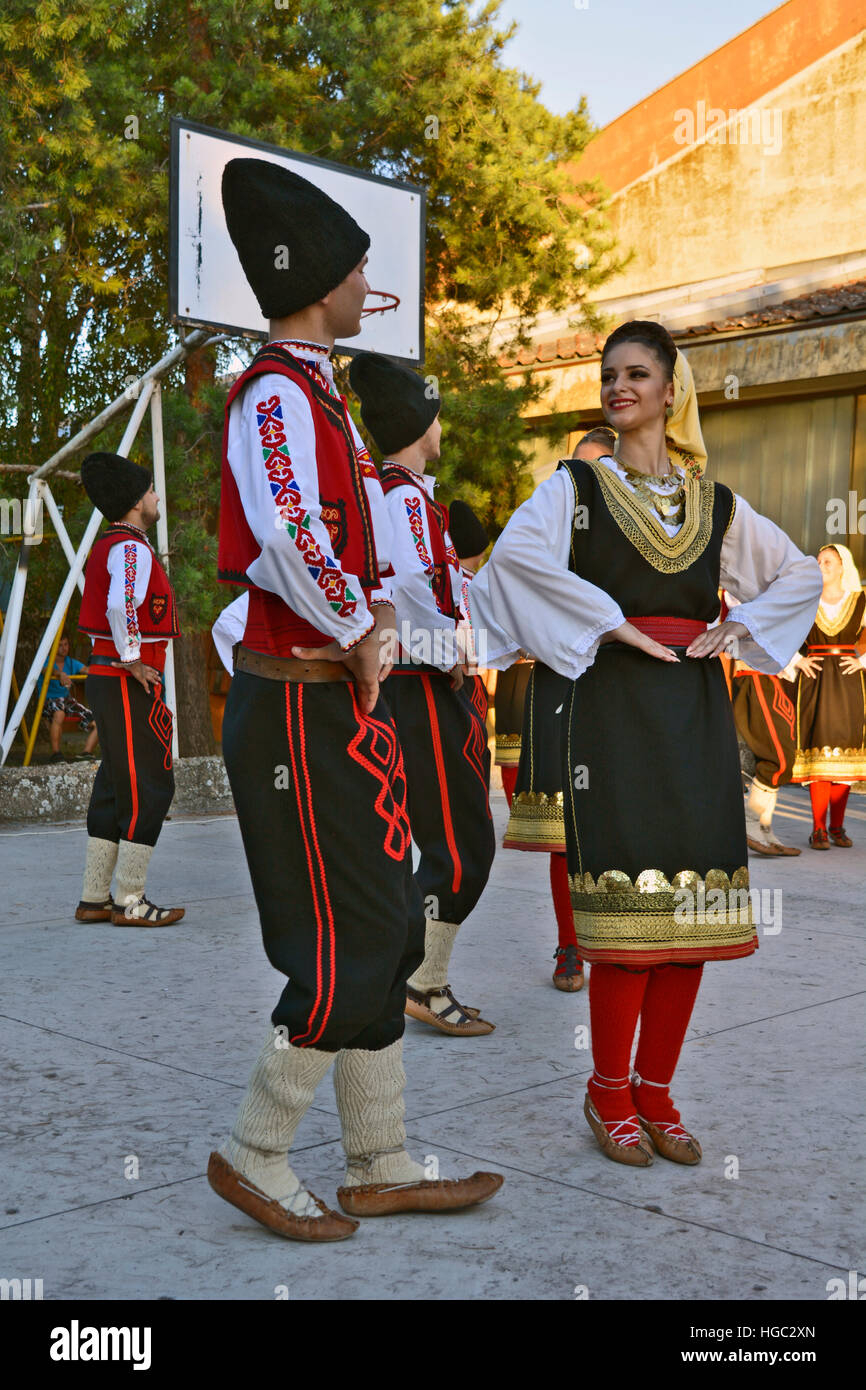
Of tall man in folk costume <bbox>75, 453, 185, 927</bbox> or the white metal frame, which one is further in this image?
the white metal frame

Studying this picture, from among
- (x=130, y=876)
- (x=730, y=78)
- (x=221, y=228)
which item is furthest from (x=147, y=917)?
(x=730, y=78)

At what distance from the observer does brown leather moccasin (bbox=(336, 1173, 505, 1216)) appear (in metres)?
2.67

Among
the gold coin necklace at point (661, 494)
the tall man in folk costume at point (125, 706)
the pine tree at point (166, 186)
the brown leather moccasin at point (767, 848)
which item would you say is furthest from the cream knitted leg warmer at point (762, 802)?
the gold coin necklace at point (661, 494)

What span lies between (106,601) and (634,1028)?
133 inches

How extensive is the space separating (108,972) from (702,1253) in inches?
109

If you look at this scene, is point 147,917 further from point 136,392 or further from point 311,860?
point 136,392

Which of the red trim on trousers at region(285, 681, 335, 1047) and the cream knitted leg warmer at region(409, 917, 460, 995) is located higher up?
the red trim on trousers at region(285, 681, 335, 1047)

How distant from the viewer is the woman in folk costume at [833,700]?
793cm

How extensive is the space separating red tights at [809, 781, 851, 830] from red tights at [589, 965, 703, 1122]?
521cm

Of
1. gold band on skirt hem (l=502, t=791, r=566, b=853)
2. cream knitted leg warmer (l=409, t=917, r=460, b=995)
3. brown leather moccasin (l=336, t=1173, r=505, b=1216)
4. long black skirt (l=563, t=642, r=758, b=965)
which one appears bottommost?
brown leather moccasin (l=336, t=1173, r=505, b=1216)

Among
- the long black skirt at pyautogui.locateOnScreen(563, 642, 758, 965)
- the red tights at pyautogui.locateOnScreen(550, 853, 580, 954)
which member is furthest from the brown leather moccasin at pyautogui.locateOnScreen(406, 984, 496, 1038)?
the long black skirt at pyautogui.locateOnScreen(563, 642, 758, 965)

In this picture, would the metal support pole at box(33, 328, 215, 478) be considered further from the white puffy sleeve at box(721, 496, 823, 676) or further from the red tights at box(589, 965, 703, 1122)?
the red tights at box(589, 965, 703, 1122)

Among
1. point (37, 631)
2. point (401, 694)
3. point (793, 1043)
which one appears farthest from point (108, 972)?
point (37, 631)

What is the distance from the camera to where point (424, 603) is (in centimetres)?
391
